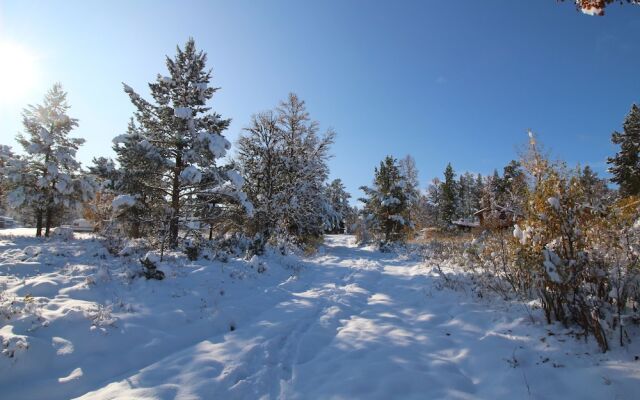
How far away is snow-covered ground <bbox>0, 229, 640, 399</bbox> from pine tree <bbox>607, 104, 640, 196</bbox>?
1335 inches

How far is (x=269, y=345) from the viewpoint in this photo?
5.24m

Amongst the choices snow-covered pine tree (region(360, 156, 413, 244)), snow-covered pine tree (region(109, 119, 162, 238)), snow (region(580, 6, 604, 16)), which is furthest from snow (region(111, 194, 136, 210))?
snow-covered pine tree (region(360, 156, 413, 244))

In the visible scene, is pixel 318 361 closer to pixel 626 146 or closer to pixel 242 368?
pixel 242 368

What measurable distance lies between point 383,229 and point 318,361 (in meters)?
20.3

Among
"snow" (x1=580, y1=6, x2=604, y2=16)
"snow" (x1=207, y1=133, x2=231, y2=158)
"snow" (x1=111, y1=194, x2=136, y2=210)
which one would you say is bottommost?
"snow" (x1=111, y1=194, x2=136, y2=210)

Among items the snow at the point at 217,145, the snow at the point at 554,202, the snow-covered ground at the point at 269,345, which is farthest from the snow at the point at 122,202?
the snow at the point at 554,202

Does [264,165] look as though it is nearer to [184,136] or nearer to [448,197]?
[184,136]

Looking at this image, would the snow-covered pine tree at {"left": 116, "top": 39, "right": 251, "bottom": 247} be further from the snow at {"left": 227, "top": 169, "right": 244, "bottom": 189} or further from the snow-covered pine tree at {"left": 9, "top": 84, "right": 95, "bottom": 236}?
the snow-covered pine tree at {"left": 9, "top": 84, "right": 95, "bottom": 236}

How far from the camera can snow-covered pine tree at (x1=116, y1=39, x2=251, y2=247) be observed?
13.9m

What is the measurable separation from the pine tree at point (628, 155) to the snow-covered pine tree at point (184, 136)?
35.5 meters

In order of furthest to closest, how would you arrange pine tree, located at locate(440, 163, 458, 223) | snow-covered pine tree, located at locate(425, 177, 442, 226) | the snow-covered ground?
snow-covered pine tree, located at locate(425, 177, 442, 226), pine tree, located at locate(440, 163, 458, 223), the snow-covered ground

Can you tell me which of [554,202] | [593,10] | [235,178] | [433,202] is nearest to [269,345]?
[554,202]

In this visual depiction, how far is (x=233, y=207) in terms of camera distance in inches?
644

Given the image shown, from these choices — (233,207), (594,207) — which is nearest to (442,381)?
(594,207)
